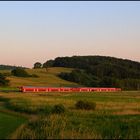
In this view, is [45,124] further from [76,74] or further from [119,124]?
[76,74]

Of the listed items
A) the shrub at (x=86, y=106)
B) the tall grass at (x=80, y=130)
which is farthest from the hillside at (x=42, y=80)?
the tall grass at (x=80, y=130)

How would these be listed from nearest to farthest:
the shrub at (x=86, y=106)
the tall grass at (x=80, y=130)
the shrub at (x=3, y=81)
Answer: the tall grass at (x=80, y=130) < the shrub at (x=86, y=106) < the shrub at (x=3, y=81)

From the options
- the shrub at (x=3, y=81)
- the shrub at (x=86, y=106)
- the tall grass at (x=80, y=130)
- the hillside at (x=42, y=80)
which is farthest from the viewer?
the hillside at (x=42, y=80)

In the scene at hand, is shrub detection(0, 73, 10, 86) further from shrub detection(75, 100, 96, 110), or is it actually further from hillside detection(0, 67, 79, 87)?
shrub detection(75, 100, 96, 110)

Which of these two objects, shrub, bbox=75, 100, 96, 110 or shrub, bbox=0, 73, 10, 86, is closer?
shrub, bbox=75, 100, 96, 110

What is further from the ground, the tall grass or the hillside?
the hillside

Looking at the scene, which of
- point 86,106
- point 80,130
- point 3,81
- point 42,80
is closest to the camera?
point 80,130

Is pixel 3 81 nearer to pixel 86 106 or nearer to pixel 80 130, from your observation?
pixel 86 106

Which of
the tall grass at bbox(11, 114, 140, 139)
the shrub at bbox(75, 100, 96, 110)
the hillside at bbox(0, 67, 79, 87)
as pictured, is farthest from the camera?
the hillside at bbox(0, 67, 79, 87)

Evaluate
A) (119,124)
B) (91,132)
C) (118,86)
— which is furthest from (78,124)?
(118,86)

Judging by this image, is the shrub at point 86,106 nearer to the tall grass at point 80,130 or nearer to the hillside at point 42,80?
the tall grass at point 80,130

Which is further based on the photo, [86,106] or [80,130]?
[86,106]

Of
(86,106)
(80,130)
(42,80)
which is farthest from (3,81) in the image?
(80,130)

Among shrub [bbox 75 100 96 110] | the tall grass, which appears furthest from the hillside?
the tall grass
